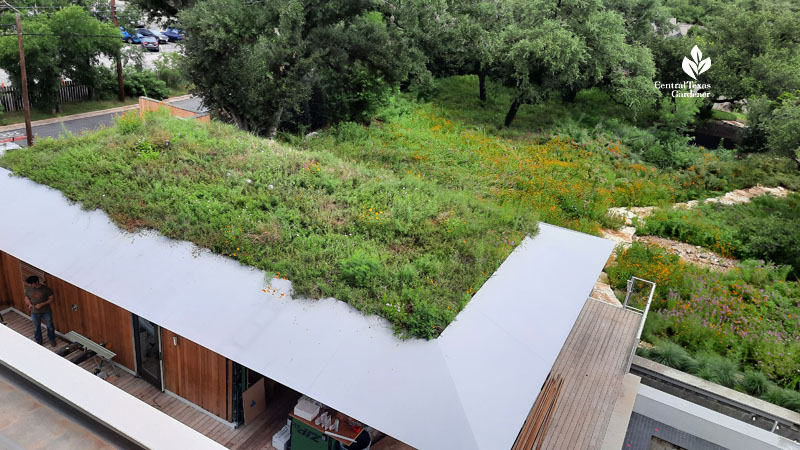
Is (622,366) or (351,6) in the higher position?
(351,6)

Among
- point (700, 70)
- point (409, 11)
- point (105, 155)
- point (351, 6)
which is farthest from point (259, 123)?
point (700, 70)

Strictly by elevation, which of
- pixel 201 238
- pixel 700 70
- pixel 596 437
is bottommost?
pixel 596 437

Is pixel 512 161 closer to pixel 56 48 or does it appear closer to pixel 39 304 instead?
pixel 39 304

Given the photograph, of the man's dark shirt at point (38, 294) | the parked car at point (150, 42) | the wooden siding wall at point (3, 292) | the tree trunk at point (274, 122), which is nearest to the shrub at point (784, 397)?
the man's dark shirt at point (38, 294)

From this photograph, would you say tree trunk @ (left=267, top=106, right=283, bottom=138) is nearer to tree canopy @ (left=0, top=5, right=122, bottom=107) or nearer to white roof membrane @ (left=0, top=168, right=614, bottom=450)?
white roof membrane @ (left=0, top=168, right=614, bottom=450)

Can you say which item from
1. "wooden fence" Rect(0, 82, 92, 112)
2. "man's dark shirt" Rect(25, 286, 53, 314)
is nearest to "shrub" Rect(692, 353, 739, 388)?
"man's dark shirt" Rect(25, 286, 53, 314)

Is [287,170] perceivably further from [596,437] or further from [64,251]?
[596,437]
